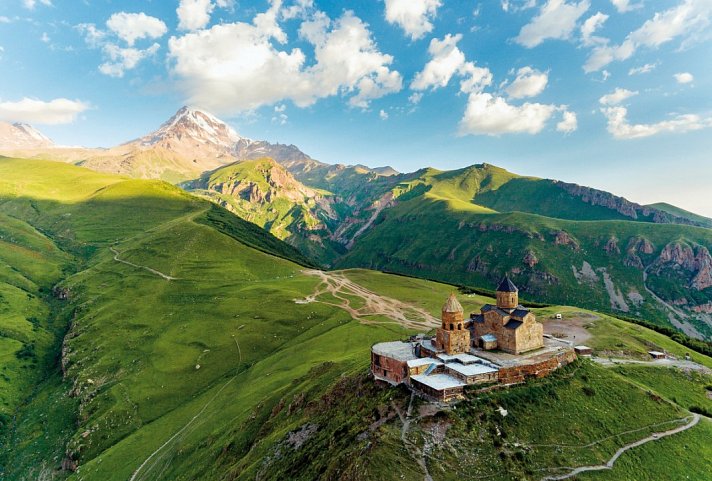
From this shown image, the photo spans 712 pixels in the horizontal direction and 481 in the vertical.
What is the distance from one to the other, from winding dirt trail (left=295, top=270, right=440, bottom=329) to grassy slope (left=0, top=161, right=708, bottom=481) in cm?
597

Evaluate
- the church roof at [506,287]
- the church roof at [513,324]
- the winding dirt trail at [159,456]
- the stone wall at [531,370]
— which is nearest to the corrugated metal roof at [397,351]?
the stone wall at [531,370]

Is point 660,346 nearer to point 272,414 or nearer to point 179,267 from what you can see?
point 272,414

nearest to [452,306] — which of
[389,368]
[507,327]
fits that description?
[507,327]

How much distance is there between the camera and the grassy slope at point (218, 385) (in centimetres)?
4744

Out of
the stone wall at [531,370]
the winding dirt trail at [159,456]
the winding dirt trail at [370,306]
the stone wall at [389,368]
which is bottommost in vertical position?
the winding dirt trail at [159,456]

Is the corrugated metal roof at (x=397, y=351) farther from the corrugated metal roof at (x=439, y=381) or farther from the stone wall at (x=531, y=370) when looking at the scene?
the stone wall at (x=531, y=370)

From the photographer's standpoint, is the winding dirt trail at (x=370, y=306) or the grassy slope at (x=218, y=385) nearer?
the grassy slope at (x=218, y=385)

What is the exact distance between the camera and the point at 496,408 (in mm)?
44531

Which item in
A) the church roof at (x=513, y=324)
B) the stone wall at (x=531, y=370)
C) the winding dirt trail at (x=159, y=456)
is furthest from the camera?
the winding dirt trail at (x=159, y=456)

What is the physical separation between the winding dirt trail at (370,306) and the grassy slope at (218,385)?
597 centimetres

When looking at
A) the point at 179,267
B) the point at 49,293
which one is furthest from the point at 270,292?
the point at 49,293

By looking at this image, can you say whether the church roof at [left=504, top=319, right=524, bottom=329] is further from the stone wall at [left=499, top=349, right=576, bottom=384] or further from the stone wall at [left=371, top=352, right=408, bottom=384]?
the stone wall at [left=371, top=352, right=408, bottom=384]

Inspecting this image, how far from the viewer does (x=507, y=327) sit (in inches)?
Answer: 2319

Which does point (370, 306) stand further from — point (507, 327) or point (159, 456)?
point (507, 327)
